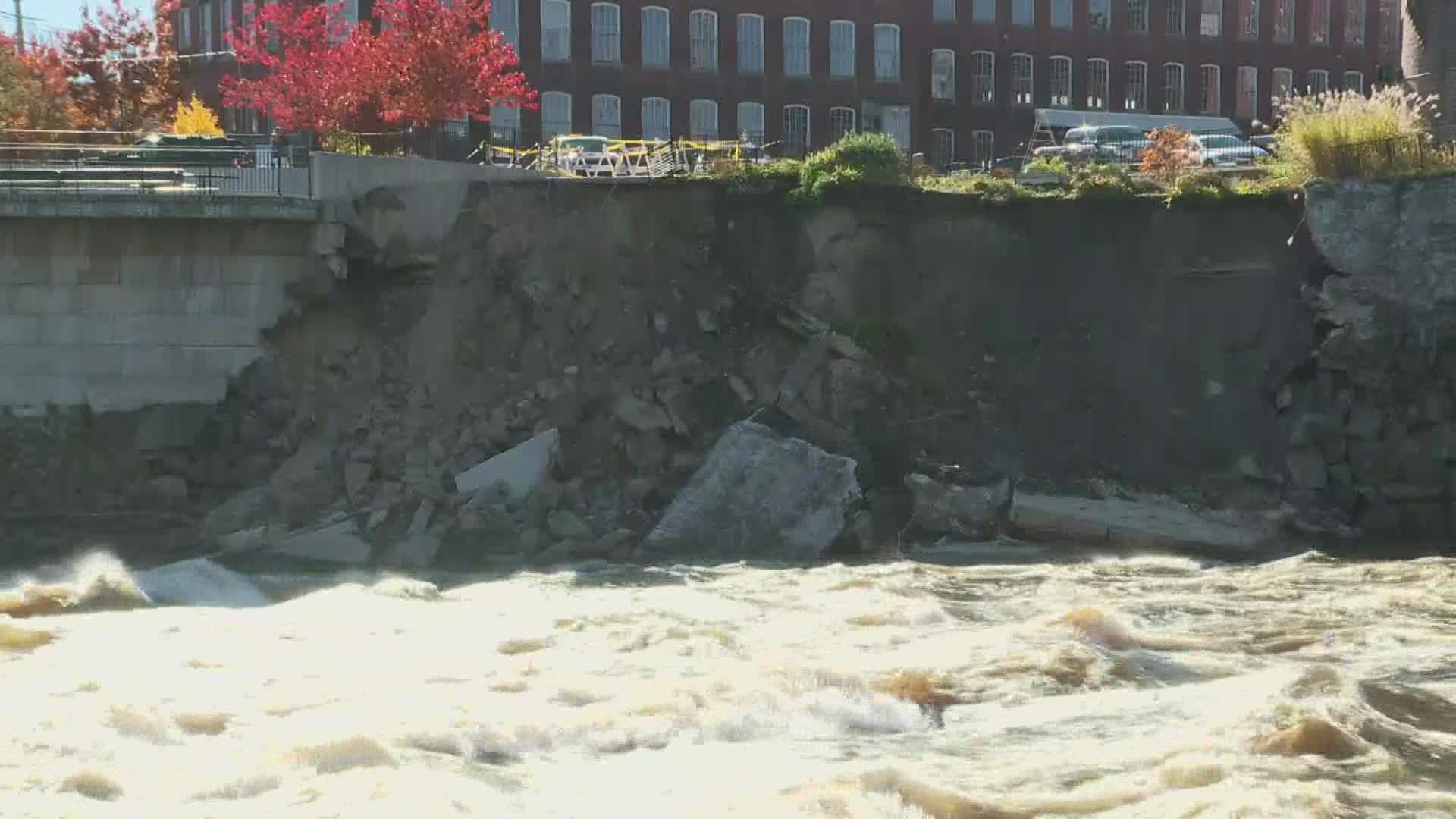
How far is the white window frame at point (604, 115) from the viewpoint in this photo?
51469mm

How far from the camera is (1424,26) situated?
34.8m

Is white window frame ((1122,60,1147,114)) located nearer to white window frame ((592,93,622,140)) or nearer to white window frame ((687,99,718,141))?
white window frame ((687,99,718,141))

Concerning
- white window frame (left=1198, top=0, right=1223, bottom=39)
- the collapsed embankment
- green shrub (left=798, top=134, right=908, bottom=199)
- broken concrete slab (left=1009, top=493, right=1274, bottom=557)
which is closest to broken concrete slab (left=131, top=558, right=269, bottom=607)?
the collapsed embankment

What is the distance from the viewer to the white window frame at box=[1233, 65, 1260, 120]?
201 ft

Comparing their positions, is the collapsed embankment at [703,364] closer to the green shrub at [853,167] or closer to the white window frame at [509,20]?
the green shrub at [853,167]

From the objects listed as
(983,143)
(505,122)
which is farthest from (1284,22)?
(505,122)

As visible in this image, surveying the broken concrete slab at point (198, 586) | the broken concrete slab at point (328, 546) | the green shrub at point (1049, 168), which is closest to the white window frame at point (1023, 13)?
the green shrub at point (1049, 168)

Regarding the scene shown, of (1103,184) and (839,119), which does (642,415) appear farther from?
(839,119)

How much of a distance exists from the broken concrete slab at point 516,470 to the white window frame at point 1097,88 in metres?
39.5

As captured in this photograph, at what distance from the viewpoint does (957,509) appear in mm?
23609

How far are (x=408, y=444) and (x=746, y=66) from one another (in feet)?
102

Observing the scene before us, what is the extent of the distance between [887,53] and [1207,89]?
12.2 m

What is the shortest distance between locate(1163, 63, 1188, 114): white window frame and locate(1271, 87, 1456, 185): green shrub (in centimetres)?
3423

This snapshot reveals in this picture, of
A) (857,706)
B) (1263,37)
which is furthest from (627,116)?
(857,706)
